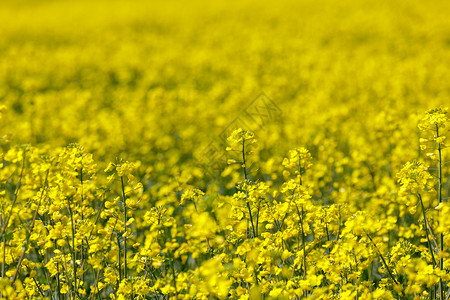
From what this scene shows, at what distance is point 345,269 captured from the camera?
8.98ft

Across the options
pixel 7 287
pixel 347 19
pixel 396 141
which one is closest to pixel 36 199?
pixel 7 287

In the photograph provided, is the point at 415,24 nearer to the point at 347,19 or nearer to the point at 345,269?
the point at 347,19

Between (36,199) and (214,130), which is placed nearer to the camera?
(36,199)

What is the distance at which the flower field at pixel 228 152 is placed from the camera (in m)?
→ 2.67

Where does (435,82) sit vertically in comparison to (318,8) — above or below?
below

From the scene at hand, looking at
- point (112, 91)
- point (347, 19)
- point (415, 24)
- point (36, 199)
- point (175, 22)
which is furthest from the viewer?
point (175, 22)

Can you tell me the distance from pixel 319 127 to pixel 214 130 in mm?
1797

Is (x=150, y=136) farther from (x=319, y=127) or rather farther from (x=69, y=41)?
(x=69, y=41)

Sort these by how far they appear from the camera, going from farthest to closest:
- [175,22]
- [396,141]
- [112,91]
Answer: [175,22], [112,91], [396,141]

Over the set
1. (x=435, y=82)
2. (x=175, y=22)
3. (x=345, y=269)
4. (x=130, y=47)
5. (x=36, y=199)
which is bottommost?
(x=345, y=269)

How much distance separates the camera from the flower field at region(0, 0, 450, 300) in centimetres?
267

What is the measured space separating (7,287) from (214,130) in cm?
600

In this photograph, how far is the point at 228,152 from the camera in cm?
608

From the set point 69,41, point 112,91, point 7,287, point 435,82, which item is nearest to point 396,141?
point 7,287
